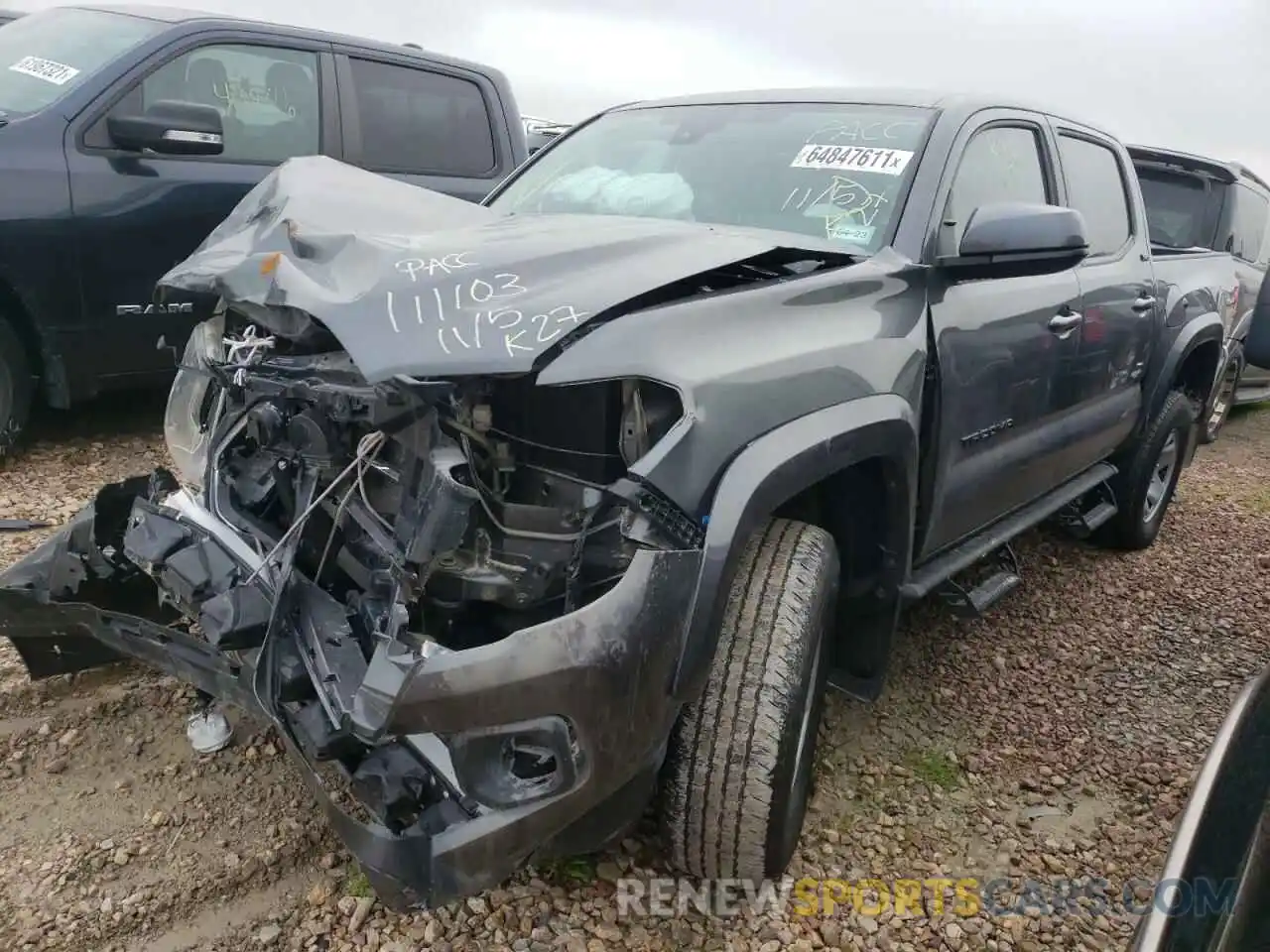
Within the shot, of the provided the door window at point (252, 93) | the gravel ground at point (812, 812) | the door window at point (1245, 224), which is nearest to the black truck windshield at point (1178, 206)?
the door window at point (1245, 224)

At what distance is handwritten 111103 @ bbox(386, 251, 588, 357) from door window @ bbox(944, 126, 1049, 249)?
1351 millimetres

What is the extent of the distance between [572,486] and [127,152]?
3.40 meters

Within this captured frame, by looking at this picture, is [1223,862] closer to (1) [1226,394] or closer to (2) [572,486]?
(2) [572,486]

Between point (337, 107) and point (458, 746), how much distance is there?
13.7 ft

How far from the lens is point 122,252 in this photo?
423 centimetres

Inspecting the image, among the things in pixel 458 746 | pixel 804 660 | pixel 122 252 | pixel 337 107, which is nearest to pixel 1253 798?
pixel 804 660

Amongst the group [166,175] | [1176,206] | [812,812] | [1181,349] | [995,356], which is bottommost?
[812,812]

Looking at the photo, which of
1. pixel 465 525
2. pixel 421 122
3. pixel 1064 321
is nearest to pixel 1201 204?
pixel 1064 321

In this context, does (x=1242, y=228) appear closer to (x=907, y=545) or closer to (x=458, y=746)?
(x=907, y=545)

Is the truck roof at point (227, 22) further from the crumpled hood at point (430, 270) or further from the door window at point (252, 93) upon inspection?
the crumpled hood at point (430, 270)

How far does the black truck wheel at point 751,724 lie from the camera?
201 cm

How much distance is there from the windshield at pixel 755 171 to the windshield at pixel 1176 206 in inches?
208

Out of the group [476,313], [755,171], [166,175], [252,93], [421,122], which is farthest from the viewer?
[421,122]

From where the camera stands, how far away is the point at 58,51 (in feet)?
14.5
